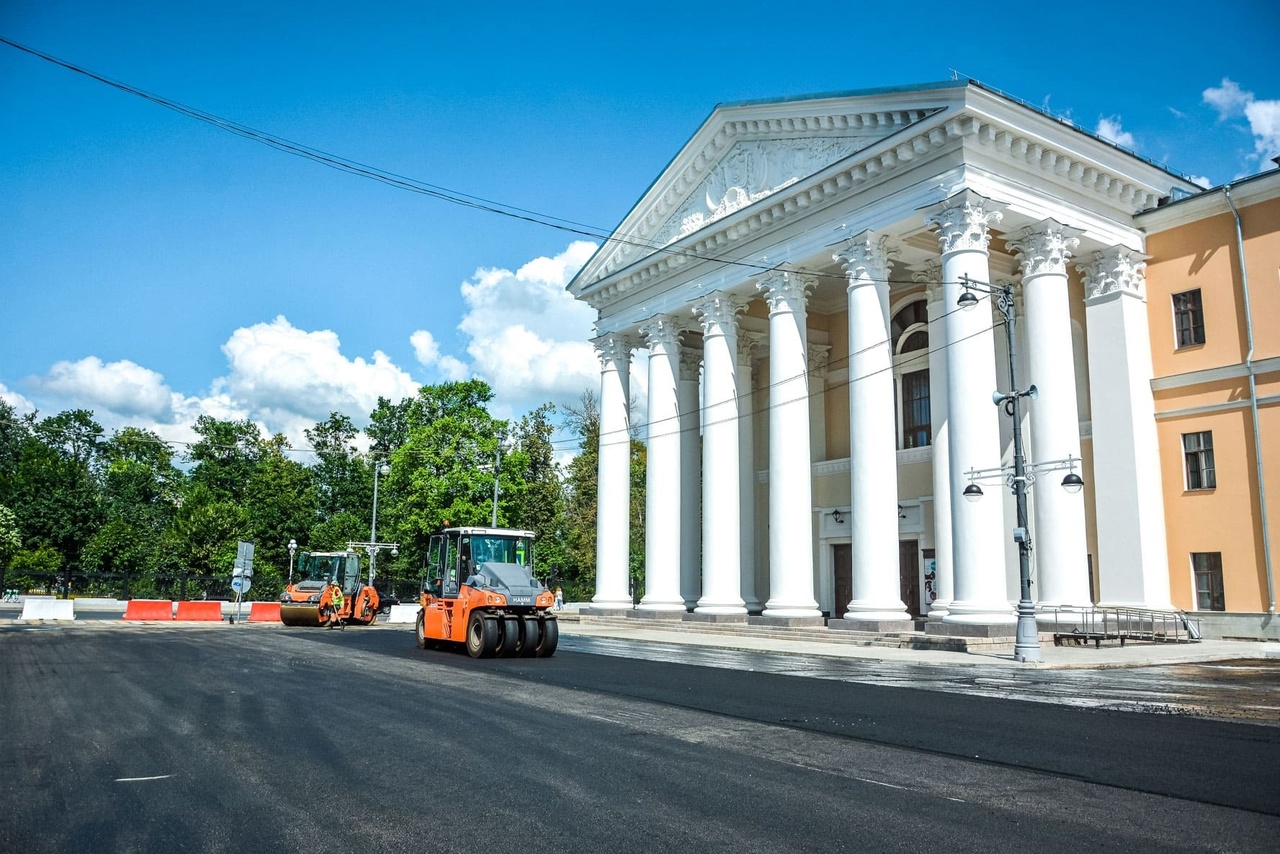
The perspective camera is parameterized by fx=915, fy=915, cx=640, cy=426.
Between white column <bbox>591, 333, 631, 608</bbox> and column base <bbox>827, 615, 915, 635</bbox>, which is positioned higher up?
white column <bbox>591, 333, 631, 608</bbox>

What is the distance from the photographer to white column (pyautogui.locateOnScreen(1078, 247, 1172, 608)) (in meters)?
25.0

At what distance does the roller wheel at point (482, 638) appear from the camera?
A: 63.1 ft

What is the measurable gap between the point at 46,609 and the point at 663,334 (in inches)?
1033

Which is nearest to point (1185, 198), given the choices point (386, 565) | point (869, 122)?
point (869, 122)

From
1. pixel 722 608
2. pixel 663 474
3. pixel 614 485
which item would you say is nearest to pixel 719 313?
pixel 663 474

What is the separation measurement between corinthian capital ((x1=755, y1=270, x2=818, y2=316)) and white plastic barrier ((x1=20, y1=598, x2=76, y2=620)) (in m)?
29.8

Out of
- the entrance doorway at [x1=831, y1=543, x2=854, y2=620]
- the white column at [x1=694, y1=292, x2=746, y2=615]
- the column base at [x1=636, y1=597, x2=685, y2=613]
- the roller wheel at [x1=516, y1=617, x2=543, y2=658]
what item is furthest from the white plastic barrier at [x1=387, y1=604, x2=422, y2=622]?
the roller wheel at [x1=516, y1=617, x2=543, y2=658]

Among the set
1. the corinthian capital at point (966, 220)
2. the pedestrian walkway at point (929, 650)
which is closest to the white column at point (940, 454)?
the corinthian capital at point (966, 220)

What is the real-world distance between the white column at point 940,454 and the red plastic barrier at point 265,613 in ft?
91.4

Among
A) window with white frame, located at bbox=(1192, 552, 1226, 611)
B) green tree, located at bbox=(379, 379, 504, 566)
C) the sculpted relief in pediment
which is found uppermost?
the sculpted relief in pediment

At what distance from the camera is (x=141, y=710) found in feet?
35.6

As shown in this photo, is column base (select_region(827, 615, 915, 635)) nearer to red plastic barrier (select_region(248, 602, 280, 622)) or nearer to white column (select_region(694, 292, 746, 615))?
white column (select_region(694, 292, 746, 615))

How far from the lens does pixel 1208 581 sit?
82.6 ft

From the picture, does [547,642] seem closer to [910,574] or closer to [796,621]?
Result: [796,621]
